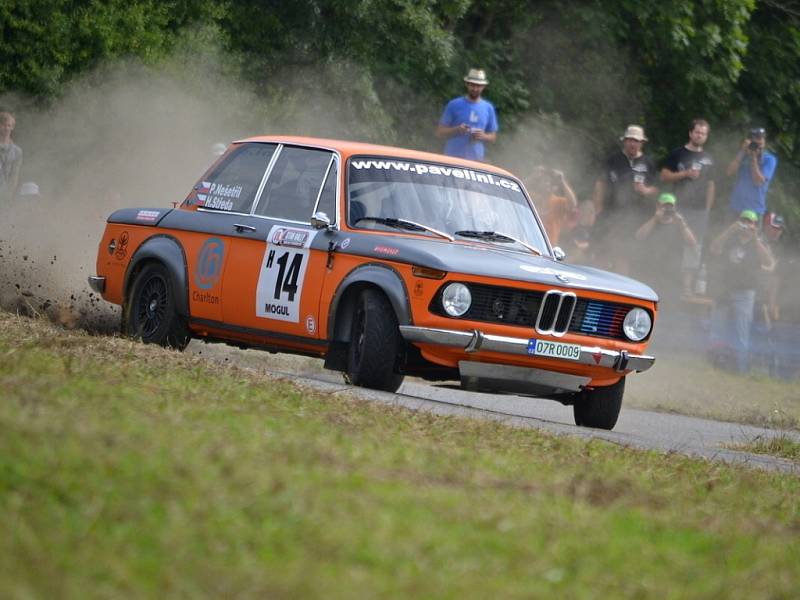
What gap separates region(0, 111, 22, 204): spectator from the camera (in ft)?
60.0

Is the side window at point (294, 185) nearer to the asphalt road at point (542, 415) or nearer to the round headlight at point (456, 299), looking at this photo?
the asphalt road at point (542, 415)

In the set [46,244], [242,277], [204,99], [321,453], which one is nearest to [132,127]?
[204,99]

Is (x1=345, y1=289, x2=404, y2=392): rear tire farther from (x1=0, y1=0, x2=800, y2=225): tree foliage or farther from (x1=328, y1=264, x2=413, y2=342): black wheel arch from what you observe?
(x1=0, y1=0, x2=800, y2=225): tree foliage

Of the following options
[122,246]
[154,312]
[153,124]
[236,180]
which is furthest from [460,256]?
[153,124]

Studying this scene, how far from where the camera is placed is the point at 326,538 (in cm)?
472

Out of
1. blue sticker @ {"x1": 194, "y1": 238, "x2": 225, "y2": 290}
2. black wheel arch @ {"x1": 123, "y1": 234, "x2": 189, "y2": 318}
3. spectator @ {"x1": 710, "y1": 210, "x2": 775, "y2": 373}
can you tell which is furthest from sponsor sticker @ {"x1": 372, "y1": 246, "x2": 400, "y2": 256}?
spectator @ {"x1": 710, "y1": 210, "x2": 775, "y2": 373}

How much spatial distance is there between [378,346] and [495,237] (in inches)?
56.7

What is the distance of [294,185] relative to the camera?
1109cm

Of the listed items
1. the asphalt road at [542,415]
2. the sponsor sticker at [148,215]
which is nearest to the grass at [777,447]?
the asphalt road at [542,415]

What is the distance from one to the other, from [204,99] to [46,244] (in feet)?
17.7

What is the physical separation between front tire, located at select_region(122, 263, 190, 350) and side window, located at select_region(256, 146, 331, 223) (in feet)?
2.97

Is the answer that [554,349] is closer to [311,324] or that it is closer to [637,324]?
[637,324]

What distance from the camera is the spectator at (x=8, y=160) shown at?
1828cm

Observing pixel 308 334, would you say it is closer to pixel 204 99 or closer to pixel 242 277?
pixel 242 277
